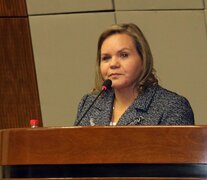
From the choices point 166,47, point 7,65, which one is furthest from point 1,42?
point 166,47

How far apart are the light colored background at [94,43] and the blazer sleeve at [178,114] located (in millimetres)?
742

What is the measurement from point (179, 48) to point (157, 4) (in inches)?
7.7

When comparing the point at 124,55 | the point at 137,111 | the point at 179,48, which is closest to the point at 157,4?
the point at 179,48

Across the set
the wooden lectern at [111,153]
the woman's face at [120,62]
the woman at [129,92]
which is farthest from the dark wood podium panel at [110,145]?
the woman's face at [120,62]

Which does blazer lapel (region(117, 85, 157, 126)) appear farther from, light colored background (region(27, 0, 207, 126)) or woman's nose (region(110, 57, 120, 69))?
light colored background (region(27, 0, 207, 126))

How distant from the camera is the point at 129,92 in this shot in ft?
4.92

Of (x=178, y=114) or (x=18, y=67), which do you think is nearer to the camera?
(x=178, y=114)

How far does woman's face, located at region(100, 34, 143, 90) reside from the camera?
147cm

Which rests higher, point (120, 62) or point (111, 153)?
point (120, 62)

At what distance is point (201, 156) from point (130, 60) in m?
0.64

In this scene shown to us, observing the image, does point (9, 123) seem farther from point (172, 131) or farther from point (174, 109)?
point (172, 131)

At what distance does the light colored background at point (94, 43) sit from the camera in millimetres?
2160

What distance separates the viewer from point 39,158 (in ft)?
3.08

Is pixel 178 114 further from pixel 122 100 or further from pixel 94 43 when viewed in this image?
pixel 94 43
